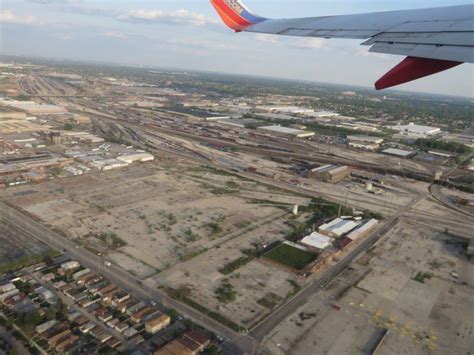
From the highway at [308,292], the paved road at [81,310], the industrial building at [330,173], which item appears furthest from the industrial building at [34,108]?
the highway at [308,292]

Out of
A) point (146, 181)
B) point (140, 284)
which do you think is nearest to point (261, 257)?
point (140, 284)

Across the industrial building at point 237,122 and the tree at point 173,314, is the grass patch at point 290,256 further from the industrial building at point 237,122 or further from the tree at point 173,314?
the industrial building at point 237,122

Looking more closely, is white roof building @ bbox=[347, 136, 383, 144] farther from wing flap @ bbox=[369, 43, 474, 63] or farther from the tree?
wing flap @ bbox=[369, 43, 474, 63]

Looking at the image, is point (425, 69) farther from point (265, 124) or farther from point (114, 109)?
point (114, 109)

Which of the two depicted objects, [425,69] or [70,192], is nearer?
[425,69]

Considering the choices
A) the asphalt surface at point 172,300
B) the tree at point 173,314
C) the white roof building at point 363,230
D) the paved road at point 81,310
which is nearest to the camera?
the paved road at point 81,310

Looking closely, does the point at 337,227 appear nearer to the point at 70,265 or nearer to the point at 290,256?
the point at 290,256
